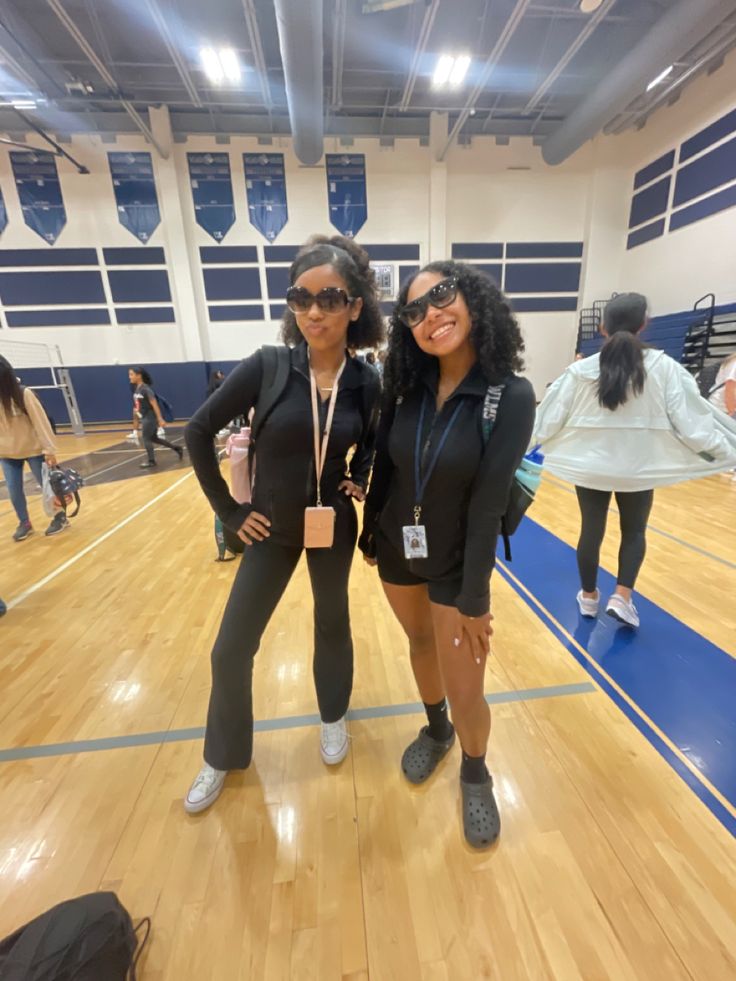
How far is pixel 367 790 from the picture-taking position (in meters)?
1.63

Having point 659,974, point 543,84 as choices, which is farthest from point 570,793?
point 543,84

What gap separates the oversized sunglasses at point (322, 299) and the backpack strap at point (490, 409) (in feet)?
1.79

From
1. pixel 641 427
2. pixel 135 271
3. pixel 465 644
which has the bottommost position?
pixel 465 644

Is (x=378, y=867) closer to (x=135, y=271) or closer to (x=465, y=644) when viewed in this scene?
(x=465, y=644)

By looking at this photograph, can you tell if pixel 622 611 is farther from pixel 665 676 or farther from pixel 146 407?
pixel 146 407

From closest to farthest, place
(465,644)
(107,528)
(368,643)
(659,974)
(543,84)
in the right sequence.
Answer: (659,974) → (465,644) → (368,643) → (107,528) → (543,84)

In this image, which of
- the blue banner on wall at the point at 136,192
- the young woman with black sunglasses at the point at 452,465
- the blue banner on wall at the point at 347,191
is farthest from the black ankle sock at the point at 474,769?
the blue banner on wall at the point at 136,192

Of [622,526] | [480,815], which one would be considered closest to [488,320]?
[480,815]

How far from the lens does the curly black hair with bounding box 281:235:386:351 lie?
4.39 ft

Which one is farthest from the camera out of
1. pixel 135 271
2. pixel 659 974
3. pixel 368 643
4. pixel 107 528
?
pixel 135 271

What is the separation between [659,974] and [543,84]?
1356cm

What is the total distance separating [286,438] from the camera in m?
1.34

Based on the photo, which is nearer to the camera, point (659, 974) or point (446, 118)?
point (659, 974)

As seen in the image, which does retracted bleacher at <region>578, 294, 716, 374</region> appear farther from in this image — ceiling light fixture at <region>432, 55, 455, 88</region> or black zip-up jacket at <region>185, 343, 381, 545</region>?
black zip-up jacket at <region>185, 343, 381, 545</region>
